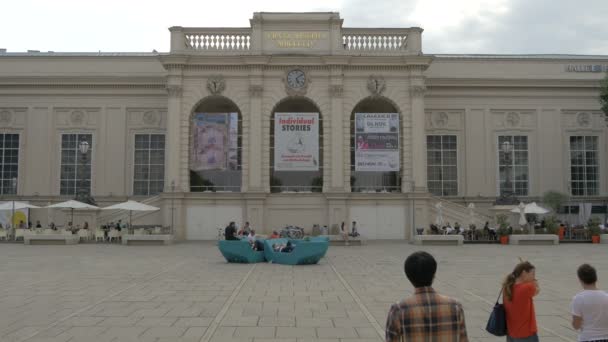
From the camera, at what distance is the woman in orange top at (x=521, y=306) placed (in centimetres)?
586

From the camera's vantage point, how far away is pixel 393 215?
38281mm

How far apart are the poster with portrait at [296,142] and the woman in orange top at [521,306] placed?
1273 inches

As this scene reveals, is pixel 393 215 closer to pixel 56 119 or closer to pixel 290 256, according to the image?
pixel 290 256

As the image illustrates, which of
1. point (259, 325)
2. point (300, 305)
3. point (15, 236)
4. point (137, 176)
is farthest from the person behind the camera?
point (137, 176)

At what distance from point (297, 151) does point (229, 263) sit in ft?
56.7

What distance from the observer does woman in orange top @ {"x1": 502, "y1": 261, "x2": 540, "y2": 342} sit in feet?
19.2

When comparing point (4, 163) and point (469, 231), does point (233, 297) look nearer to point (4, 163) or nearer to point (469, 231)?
point (469, 231)

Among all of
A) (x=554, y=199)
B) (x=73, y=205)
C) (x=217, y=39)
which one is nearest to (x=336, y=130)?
(x=217, y=39)

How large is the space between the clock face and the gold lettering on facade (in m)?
1.70

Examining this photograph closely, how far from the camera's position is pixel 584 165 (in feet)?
146

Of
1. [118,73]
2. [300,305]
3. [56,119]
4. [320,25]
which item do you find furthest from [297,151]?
[300,305]

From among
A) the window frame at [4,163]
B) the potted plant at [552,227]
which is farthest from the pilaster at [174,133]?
the potted plant at [552,227]

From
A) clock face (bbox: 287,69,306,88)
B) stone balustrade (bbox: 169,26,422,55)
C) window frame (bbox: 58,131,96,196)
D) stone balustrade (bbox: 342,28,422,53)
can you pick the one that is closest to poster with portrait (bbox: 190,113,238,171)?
clock face (bbox: 287,69,306,88)

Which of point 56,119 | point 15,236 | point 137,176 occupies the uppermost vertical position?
point 56,119
